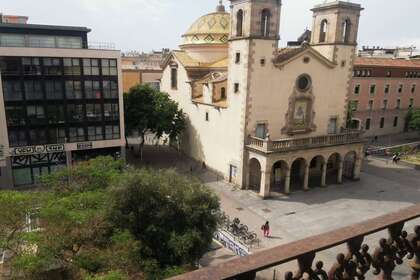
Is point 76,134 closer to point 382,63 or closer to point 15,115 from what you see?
point 15,115

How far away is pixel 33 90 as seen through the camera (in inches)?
1265

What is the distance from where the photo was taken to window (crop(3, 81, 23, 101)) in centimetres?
3105

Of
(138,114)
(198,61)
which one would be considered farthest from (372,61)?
(138,114)

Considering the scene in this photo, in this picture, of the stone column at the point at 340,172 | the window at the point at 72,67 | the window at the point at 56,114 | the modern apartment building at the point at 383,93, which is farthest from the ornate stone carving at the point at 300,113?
the window at the point at 56,114

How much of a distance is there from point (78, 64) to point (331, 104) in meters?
26.5

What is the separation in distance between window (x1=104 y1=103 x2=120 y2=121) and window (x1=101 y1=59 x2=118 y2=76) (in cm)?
315

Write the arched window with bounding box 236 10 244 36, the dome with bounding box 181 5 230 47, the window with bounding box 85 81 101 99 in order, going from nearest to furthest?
1. the arched window with bounding box 236 10 244 36
2. the window with bounding box 85 81 101 99
3. the dome with bounding box 181 5 230 47

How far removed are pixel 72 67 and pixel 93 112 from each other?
4756 mm

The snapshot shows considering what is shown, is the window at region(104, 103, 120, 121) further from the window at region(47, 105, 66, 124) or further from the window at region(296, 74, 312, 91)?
the window at region(296, 74, 312, 91)

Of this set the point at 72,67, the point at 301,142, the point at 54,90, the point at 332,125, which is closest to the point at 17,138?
the point at 54,90

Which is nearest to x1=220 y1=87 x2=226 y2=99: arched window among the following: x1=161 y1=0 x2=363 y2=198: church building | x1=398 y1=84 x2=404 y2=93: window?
x1=161 y1=0 x2=363 y2=198: church building

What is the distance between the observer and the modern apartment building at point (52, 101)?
31.6 m

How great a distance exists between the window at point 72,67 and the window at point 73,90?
85cm

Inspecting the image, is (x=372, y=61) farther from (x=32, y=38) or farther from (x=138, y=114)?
(x=32, y=38)
